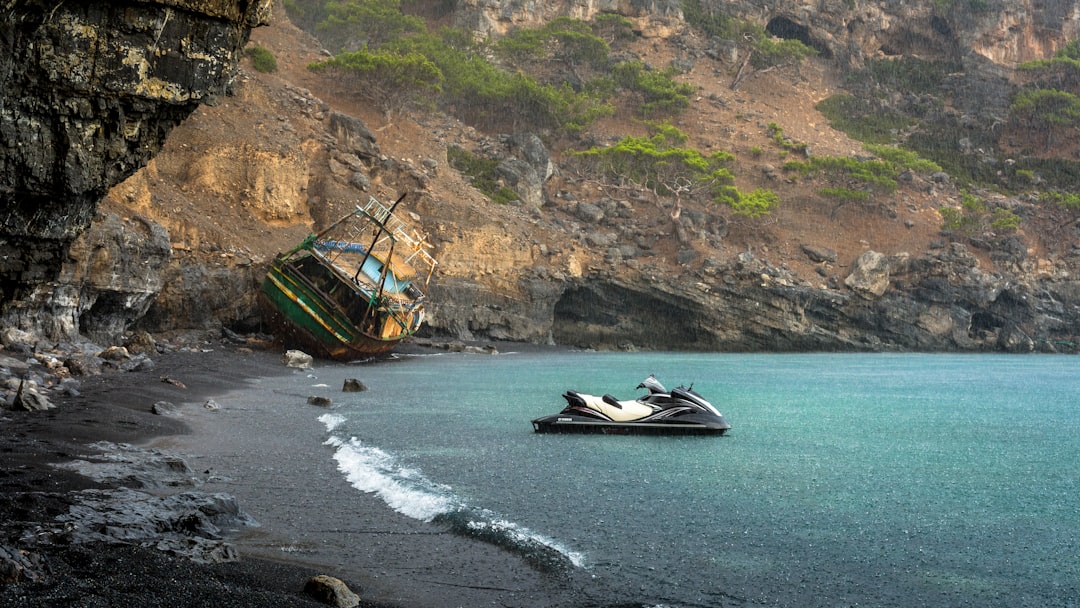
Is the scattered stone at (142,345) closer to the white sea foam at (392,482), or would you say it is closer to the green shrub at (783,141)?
the white sea foam at (392,482)

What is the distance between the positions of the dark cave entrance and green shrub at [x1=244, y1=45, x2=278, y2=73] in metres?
53.0

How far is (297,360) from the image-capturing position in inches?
1041

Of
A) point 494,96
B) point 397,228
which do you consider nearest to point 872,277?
point 494,96

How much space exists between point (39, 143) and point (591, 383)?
20942mm

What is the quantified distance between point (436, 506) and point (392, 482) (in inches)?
50.3

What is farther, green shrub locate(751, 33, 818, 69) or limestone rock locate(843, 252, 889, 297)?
green shrub locate(751, 33, 818, 69)

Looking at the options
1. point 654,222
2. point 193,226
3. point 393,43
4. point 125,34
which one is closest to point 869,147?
point 654,222

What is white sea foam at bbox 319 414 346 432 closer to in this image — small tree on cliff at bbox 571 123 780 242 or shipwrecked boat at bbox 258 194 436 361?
shipwrecked boat at bbox 258 194 436 361

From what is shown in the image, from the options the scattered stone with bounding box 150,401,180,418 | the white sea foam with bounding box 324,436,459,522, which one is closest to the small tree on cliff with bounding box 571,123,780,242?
the scattered stone with bounding box 150,401,180,418

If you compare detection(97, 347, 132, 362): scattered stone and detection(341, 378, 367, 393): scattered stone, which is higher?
detection(97, 347, 132, 362): scattered stone

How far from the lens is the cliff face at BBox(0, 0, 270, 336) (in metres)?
6.33

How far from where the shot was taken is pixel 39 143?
6.77 metres

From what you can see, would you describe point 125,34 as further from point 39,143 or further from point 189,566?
point 189,566

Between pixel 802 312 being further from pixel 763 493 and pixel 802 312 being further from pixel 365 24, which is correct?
pixel 763 493
